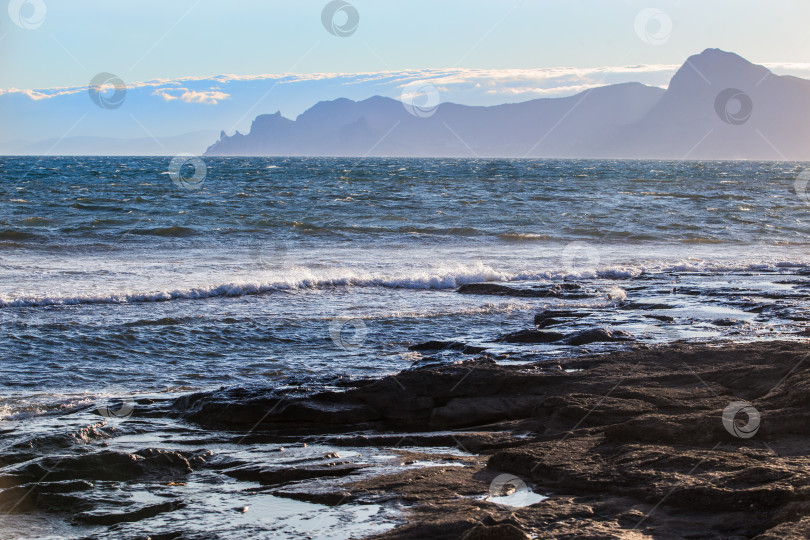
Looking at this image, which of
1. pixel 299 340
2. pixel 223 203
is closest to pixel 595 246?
pixel 299 340

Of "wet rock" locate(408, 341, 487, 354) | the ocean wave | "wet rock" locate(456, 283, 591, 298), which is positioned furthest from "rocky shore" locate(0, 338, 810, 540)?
"wet rock" locate(456, 283, 591, 298)

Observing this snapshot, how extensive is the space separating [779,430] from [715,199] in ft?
135

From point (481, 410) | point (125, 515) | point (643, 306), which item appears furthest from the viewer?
point (643, 306)

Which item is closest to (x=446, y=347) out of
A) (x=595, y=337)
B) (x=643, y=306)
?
(x=595, y=337)

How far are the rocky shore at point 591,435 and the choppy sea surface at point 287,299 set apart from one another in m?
0.52

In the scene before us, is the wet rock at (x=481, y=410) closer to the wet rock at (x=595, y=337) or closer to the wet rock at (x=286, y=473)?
the wet rock at (x=286, y=473)

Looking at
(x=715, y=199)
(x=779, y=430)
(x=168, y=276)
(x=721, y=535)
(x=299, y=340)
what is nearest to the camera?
(x=721, y=535)

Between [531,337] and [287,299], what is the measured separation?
18.6 feet

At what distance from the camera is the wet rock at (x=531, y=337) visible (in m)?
9.98

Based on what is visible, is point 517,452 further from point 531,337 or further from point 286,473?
point 531,337

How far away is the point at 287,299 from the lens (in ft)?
46.7

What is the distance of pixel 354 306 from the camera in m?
13.4

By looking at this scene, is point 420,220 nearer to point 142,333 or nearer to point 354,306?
point 354,306

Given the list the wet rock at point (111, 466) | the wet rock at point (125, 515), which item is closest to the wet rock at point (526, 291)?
the wet rock at point (111, 466)
